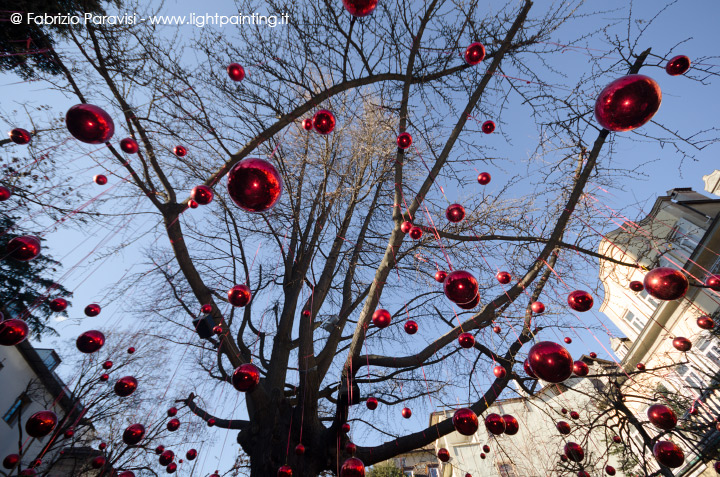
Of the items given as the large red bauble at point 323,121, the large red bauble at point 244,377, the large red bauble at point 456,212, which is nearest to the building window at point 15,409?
the large red bauble at point 244,377

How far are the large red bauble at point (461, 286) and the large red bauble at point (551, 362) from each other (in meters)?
0.62

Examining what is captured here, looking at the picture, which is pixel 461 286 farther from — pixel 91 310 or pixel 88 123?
pixel 91 310

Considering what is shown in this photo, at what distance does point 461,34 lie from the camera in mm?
4336

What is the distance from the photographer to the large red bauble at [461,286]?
2572mm

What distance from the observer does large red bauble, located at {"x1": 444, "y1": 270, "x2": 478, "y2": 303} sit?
2572 millimetres

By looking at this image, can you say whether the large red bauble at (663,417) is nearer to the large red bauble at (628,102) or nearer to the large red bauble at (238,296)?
the large red bauble at (628,102)

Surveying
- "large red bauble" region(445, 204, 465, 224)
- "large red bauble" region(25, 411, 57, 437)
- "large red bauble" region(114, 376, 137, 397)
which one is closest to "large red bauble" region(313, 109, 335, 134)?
"large red bauble" region(445, 204, 465, 224)

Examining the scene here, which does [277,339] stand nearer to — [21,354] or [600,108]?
[600,108]

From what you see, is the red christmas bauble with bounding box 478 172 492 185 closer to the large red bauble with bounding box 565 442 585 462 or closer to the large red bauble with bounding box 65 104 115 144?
the large red bauble with bounding box 565 442 585 462

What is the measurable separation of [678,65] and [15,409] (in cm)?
2091

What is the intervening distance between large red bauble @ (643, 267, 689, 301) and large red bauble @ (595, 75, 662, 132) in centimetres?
139

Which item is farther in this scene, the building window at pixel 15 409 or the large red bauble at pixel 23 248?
the building window at pixel 15 409

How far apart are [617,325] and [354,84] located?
21.7m

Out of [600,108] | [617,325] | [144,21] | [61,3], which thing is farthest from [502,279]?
[617,325]
